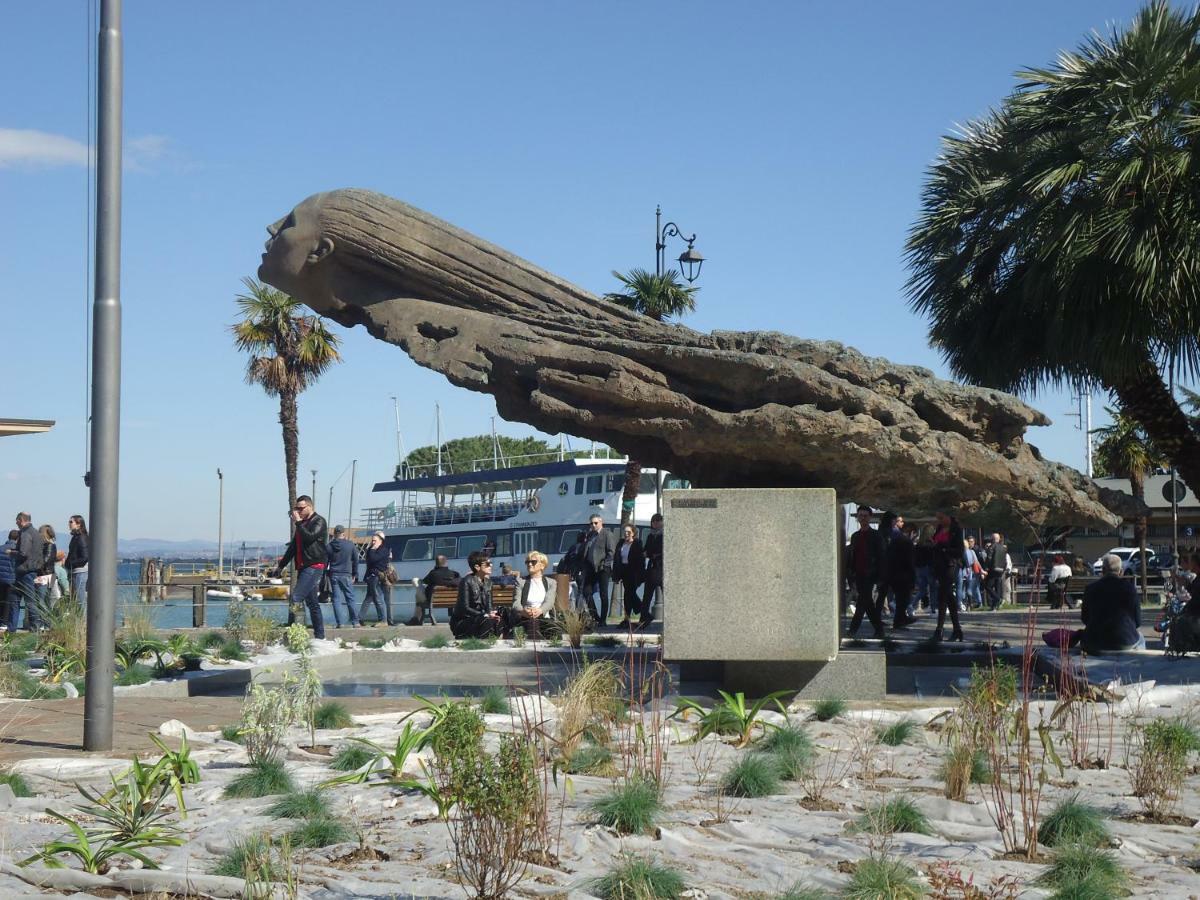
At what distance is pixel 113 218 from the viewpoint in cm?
763

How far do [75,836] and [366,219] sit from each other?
19.9ft

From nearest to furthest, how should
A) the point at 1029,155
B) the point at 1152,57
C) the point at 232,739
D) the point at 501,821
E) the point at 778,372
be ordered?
1. the point at 501,821
2. the point at 232,739
3. the point at 778,372
4. the point at 1152,57
5. the point at 1029,155

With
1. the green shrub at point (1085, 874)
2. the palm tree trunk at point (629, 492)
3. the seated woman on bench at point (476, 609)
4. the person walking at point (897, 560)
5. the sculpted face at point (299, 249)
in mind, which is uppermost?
the sculpted face at point (299, 249)

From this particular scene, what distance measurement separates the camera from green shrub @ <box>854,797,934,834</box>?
519 centimetres

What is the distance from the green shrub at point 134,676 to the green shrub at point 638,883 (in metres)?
7.40

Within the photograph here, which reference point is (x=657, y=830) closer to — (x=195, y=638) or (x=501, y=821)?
(x=501, y=821)

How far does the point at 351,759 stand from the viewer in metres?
6.59

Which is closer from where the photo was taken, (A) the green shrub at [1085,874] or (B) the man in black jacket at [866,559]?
(A) the green shrub at [1085,874]

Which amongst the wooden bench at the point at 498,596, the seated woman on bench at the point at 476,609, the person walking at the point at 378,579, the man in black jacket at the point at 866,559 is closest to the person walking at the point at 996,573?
the wooden bench at the point at 498,596

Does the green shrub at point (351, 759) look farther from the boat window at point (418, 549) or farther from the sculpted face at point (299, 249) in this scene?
the boat window at point (418, 549)

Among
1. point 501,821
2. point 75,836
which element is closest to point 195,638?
point 75,836

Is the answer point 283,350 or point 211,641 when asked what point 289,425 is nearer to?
point 283,350

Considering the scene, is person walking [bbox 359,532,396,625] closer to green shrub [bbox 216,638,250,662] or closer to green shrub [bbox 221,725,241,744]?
green shrub [bbox 216,638,250,662]

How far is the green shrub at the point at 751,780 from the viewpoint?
6086mm
